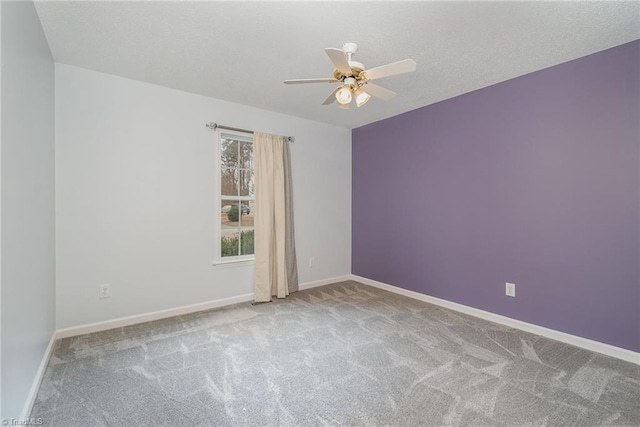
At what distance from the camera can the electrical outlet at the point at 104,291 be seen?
108 inches

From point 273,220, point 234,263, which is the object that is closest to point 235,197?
point 273,220

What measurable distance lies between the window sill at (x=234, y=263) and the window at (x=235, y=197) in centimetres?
3

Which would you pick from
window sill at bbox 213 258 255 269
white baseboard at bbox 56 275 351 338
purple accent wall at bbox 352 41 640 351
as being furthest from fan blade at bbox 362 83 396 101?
white baseboard at bbox 56 275 351 338

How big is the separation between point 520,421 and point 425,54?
2607 millimetres

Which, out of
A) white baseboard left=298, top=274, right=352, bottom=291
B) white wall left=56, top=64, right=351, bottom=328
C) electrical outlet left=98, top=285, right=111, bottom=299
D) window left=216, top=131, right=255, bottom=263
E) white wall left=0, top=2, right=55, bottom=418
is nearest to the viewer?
white wall left=0, top=2, right=55, bottom=418

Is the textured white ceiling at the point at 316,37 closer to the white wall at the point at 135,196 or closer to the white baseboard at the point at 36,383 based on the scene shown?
the white wall at the point at 135,196

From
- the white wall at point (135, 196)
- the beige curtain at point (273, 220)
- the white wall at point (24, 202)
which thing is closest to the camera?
the white wall at point (24, 202)

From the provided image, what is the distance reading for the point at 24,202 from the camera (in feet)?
5.31

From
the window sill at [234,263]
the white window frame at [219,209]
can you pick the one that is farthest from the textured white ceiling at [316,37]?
the window sill at [234,263]

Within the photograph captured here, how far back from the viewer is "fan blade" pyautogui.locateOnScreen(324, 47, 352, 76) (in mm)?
1691

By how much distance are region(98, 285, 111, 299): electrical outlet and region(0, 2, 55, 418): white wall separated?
451mm

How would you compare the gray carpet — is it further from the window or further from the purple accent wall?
the window

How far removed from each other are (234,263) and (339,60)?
2.62 m

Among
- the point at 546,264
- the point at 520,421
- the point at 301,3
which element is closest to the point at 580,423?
the point at 520,421
